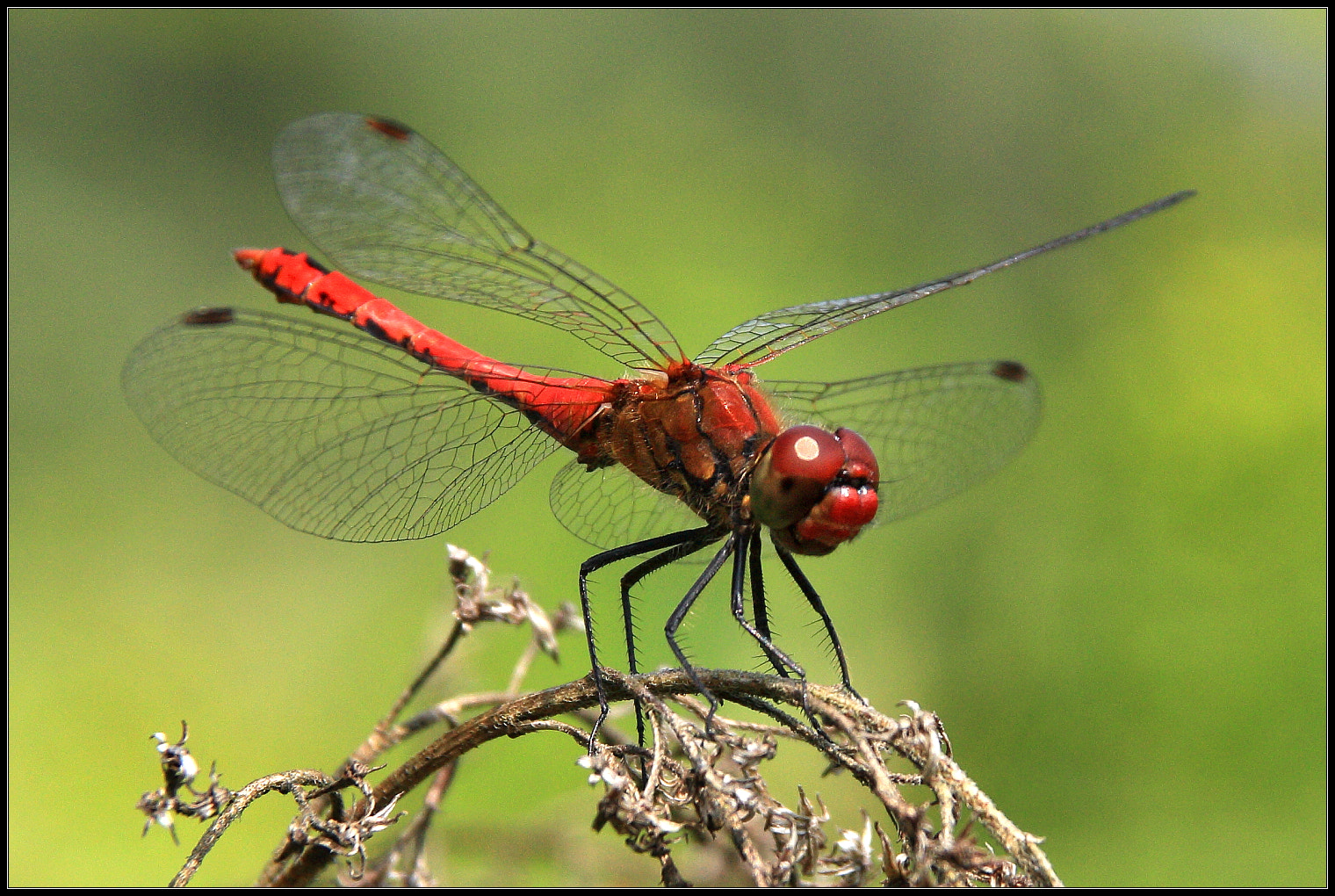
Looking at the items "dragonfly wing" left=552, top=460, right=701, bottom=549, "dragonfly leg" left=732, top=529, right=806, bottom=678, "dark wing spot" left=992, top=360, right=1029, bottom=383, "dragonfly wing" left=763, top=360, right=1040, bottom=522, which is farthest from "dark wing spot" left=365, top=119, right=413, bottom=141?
"dark wing spot" left=992, top=360, right=1029, bottom=383

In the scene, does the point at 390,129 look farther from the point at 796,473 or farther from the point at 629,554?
the point at 796,473

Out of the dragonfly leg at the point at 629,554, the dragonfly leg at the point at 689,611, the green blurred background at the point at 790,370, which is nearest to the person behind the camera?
the dragonfly leg at the point at 689,611

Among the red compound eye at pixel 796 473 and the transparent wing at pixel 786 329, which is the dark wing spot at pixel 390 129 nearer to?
the transparent wing at pixel 786 329

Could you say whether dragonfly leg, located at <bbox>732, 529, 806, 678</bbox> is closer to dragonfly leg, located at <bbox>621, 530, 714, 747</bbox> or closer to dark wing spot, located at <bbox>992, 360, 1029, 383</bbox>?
dragonfly leg, located at <bbox>621, 530, 714, 747</bbox>

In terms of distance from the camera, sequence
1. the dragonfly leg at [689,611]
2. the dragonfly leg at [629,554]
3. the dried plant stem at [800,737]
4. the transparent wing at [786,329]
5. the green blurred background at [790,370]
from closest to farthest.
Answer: the dried plant stem at [800,737] < the dragonfly leg at [689,611] < the dragonfly leg at [629,554] < the transparent wing at [786,329] < the green blurred background at [790,370]

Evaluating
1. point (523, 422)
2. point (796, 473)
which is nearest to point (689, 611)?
point (796, 473)

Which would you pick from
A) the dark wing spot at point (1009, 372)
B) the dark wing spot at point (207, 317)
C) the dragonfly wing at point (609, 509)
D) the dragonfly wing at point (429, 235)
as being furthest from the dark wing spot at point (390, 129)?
the dark wing spot at point (1009, 372)

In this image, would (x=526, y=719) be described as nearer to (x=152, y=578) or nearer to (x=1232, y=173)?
(x=152, y=578)
